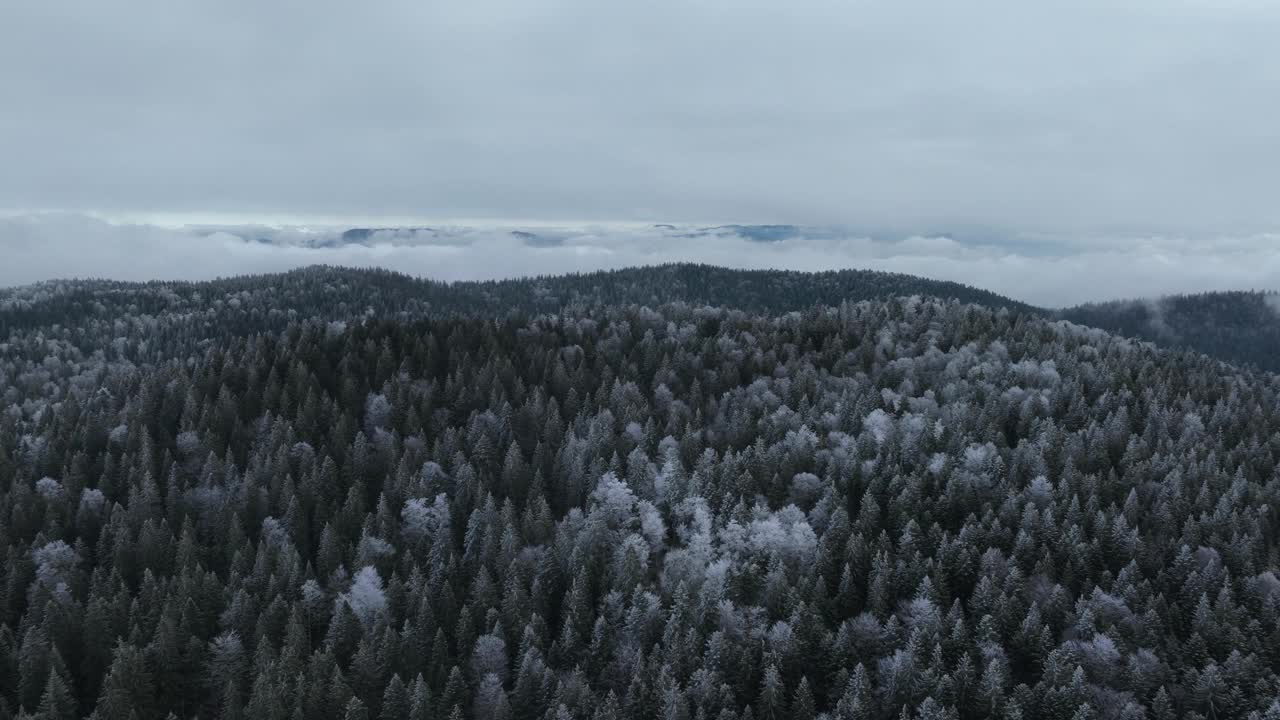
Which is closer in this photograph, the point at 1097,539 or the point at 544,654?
the point at 544,654

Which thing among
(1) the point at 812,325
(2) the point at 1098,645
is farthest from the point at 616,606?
(1) the point at 812,325

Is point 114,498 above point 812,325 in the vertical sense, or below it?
below

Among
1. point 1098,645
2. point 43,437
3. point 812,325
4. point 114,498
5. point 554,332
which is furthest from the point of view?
point 812,325

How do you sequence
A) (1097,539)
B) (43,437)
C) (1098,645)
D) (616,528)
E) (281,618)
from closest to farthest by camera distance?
(1098,645), (281,618), (1097,539), (616,528), (43,437)

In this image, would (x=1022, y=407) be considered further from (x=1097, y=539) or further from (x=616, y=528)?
(x=616, y=528)

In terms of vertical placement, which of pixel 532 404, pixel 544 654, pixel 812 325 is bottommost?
pixel 544 654

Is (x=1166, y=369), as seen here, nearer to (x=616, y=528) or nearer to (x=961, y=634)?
(x=961, y=634)
